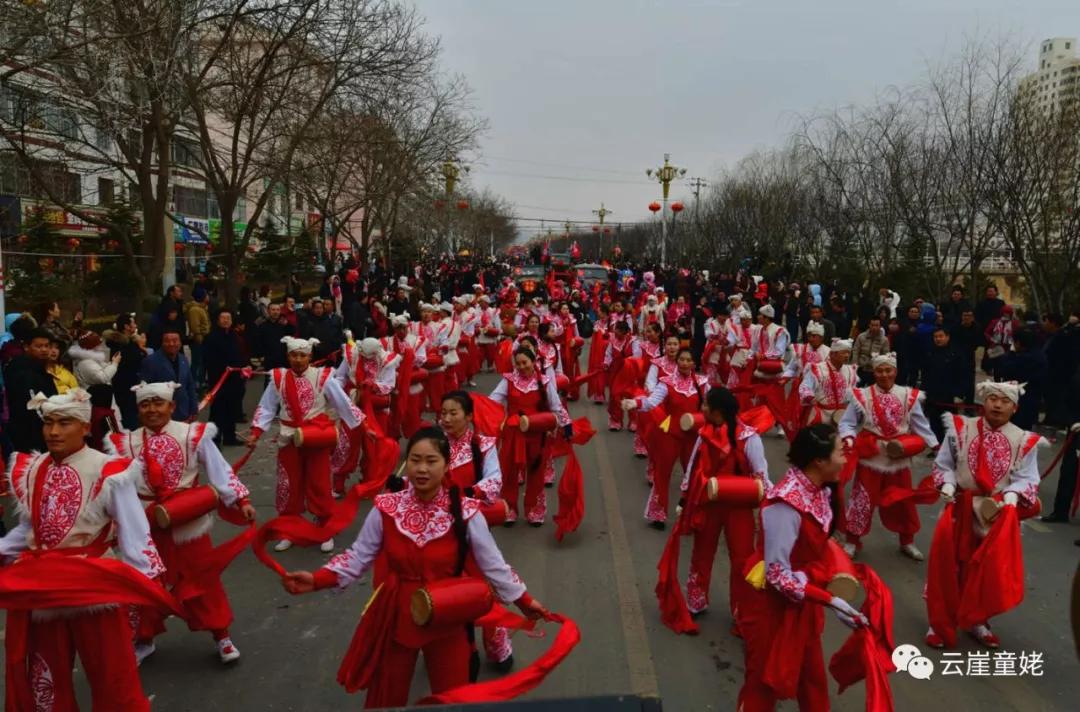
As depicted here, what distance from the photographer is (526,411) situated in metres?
6.73

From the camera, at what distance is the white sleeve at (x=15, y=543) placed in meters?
3.40

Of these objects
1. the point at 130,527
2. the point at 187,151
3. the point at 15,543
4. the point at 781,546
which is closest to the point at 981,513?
the point at 781,546

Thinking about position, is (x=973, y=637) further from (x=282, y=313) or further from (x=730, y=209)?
(x=730, y=209)

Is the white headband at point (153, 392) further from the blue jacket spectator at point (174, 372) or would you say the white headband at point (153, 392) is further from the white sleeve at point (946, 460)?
the white sleeve at point (946, 460)

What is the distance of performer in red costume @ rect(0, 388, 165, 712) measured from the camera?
3.32m

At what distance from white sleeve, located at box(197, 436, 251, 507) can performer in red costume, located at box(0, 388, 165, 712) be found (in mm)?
930

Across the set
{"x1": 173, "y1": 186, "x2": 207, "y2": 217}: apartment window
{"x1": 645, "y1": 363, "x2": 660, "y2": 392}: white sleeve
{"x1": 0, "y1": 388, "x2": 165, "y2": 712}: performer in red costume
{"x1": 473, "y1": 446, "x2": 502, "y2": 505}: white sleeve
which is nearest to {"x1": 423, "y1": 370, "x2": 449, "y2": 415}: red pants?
{"x1": 645, "y1": 363, "x2": 660, "y2": 392}: white sleeve

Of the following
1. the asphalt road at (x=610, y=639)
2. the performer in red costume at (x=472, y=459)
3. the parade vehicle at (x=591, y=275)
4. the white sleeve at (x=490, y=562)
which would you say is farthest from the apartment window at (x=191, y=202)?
the white sleeve at (x=490, y=562)

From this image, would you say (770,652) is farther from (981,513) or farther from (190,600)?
(190,600)

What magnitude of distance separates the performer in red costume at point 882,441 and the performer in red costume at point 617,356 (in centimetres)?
465

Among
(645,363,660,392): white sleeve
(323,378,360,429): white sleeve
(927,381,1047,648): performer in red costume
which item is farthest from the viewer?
(645,363,660,392): white sleeve

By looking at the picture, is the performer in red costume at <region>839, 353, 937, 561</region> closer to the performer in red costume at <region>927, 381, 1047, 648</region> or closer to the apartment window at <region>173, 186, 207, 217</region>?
the performer in red costume at <region>927, 381, 1047, 648</region>

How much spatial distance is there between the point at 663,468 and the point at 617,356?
499 cm

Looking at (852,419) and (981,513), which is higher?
(852,419)
